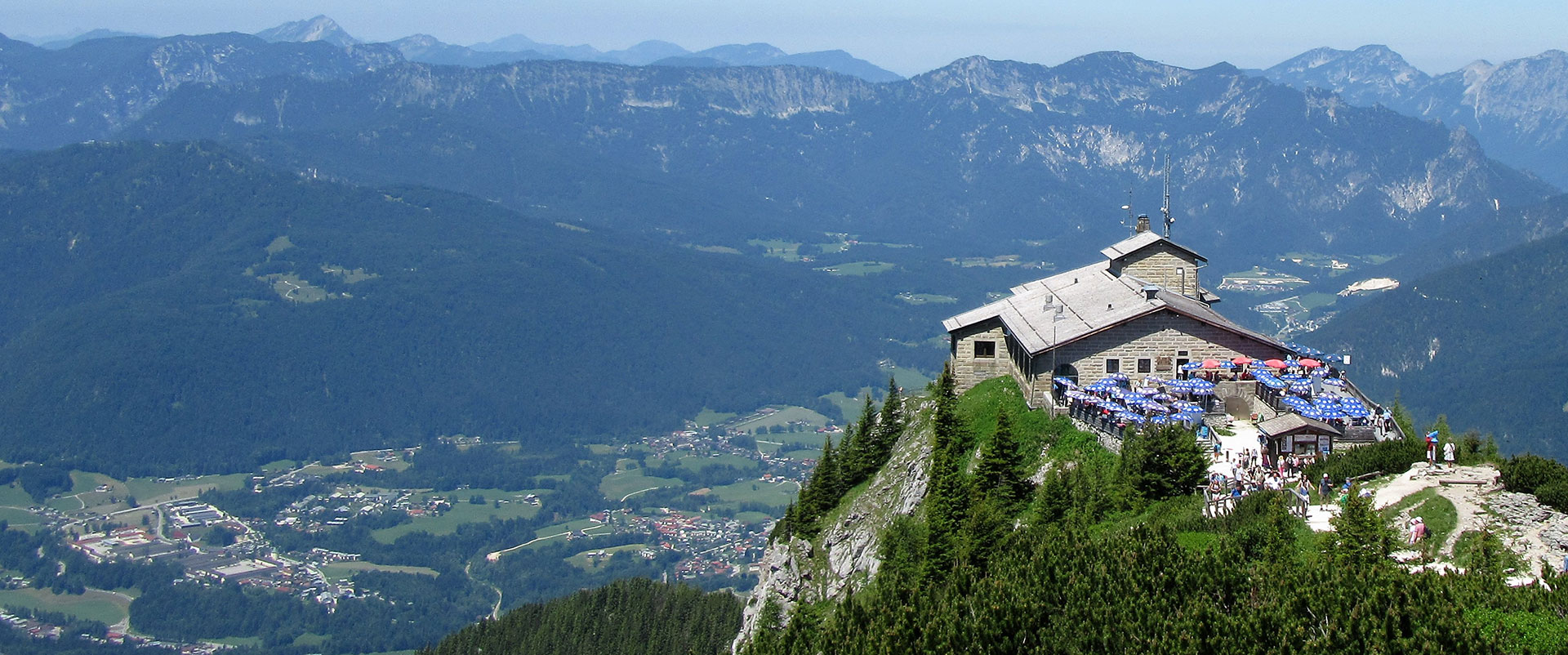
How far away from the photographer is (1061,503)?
52094mm

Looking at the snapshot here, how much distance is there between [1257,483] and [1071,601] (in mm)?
15129

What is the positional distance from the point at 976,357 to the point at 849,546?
13.9 m

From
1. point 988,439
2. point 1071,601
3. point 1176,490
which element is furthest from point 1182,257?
point 1071,601

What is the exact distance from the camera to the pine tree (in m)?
57.1

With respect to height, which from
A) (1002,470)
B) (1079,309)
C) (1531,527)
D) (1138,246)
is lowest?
(1002,470)

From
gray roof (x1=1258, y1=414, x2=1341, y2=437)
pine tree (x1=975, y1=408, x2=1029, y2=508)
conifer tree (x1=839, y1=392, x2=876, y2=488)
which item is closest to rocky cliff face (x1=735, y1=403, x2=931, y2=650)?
conifer tree (x1=839, y1=392, x2=876, y2=488)

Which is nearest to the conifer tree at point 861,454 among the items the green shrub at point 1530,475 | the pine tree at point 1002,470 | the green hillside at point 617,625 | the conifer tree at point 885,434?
the conifer tree at point 885,434

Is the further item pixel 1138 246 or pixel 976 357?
pixel 1138 246

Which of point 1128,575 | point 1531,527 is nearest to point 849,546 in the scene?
point 1128,575

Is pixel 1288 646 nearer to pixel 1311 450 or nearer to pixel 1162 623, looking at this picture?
pixel 1162 623

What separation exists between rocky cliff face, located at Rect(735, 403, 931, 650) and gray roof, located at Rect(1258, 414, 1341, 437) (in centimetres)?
1426

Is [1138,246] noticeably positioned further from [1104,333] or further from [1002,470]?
[1002,470]

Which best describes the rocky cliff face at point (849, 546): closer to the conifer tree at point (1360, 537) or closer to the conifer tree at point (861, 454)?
the conifer tree at point (861, 454)

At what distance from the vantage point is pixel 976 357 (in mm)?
75312
